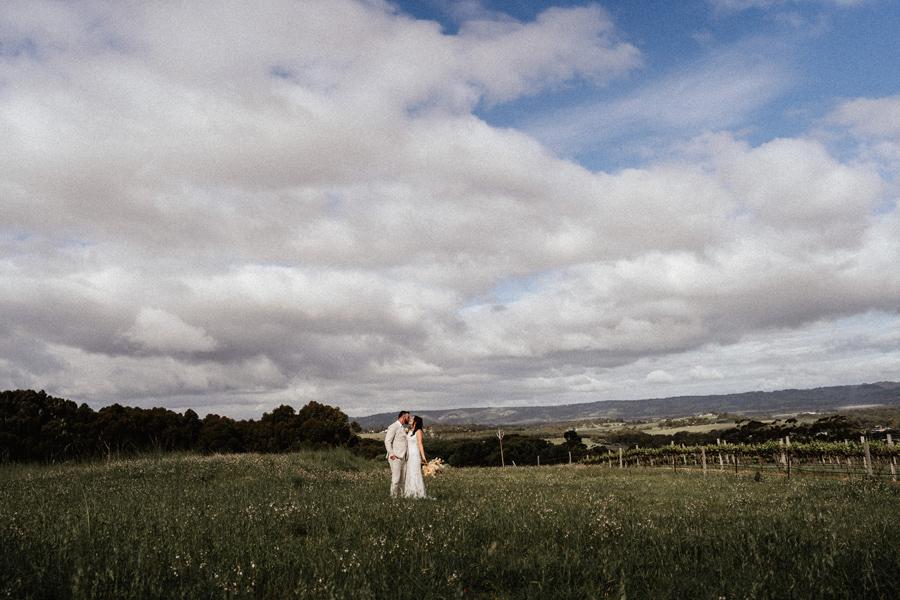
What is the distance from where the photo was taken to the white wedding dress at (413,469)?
16.6m

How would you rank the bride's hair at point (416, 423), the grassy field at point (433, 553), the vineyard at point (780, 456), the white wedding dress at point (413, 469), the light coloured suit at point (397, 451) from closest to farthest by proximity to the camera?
the grassy field at point (433, 553), the white wedding dress at point (413, 469), the light coloured suit at point (397, 451), the bride's hair at point (416, 423), the vineyard at point (780, 456)

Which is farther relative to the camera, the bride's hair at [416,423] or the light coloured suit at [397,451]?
the bride's hair at [416,423]

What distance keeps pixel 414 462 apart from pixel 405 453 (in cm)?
38

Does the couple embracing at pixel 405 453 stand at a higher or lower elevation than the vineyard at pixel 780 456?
higher

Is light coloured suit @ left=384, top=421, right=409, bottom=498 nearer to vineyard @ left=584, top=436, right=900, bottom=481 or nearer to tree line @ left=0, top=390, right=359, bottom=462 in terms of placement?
tree line @ left=0, top=390, right=359, bottom=462

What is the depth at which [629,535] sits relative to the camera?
26.8 ft

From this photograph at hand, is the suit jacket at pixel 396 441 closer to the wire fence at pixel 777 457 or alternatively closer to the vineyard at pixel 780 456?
the wire fence at pixel 777 457

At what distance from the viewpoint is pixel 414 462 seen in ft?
56.2

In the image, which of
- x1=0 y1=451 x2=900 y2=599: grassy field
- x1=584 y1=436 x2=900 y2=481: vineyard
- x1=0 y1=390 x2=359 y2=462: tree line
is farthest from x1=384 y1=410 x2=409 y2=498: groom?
x1=584 y1=436 x2=900 y2=481: vineyard

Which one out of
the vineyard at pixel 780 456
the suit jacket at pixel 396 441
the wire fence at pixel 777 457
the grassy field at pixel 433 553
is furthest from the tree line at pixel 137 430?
the vineyard at pixel 780 456

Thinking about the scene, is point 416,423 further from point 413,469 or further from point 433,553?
point 433,553

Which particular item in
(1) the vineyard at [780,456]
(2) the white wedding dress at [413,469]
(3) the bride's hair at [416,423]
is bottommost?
(1) the vineyard at [780,456]

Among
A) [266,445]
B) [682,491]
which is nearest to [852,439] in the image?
[682,491]

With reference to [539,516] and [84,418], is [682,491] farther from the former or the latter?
[84,418]
